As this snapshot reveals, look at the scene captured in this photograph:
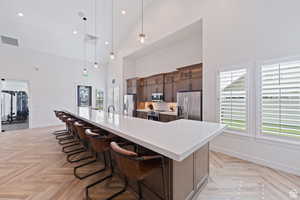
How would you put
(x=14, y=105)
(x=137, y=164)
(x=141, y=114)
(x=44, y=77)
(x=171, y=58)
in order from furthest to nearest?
(x=14, y=105) → (x=44, y=77) → (x=141, y=114) → (x=171, y=58) → (x=137, y=164)

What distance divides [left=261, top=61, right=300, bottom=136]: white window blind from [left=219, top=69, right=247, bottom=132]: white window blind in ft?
1.10

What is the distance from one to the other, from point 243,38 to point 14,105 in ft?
31.7

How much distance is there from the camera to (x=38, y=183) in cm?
226

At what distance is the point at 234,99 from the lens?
3.22m

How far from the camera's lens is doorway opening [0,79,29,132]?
6316 mm

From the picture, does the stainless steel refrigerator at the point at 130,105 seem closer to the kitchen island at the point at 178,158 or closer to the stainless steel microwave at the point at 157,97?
the stainless steel microwave at the point at 157,97

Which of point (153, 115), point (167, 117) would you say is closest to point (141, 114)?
point (153, 115)

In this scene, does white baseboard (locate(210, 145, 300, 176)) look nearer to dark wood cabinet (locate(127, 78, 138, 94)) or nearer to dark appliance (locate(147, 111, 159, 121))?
dark appliance (locate(147, 111, 159, 121))

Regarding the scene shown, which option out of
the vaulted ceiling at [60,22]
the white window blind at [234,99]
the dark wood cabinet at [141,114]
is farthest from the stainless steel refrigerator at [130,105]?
the white window blind at [234,99]

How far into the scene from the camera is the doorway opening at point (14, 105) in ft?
20.7

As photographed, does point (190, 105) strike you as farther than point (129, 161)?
Yes

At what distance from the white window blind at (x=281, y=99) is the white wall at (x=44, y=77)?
8.06 metres

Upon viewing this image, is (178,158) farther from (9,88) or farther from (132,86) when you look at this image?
(9,88)

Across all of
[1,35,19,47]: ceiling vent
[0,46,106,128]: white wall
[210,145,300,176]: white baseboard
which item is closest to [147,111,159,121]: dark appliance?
[210,145,300,176]: white baseboard
